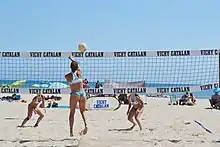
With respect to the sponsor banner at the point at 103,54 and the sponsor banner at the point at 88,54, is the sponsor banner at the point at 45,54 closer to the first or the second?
the sponsor banner at the point at 103,54

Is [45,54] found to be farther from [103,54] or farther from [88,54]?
[103,54]

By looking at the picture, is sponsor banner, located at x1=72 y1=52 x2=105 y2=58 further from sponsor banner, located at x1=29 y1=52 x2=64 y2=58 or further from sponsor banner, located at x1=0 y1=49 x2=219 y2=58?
sponsor banner, located at x1=29 y1=52 x2=64 y2=58

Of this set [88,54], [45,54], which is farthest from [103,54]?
[45,54]

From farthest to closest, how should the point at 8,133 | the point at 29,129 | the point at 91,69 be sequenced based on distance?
the point at 91,69
the point at 29,129
the point at 8,133

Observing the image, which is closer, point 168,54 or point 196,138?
point 196,138

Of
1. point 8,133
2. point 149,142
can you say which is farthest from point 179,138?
point 8,133

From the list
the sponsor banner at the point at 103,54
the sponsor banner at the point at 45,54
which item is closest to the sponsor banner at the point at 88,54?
the sponsor banner at the point at 103,54

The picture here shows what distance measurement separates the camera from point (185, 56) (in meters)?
8.35

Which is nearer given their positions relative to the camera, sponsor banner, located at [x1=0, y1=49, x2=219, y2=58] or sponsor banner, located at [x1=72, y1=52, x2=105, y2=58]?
sponsor banner, located at [x1=0, y1=49, x2=219, y2=58]

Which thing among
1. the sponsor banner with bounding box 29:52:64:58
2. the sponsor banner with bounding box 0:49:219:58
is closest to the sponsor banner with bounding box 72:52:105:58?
the sponsor banner with bounding box 0:49:219:58

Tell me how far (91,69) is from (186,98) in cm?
1202

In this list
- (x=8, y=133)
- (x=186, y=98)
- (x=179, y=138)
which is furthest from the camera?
(x=186, y=98)

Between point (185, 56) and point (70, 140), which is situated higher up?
point (185, 56)

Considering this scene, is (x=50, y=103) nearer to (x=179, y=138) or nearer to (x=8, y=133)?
(x=8, y=133)
